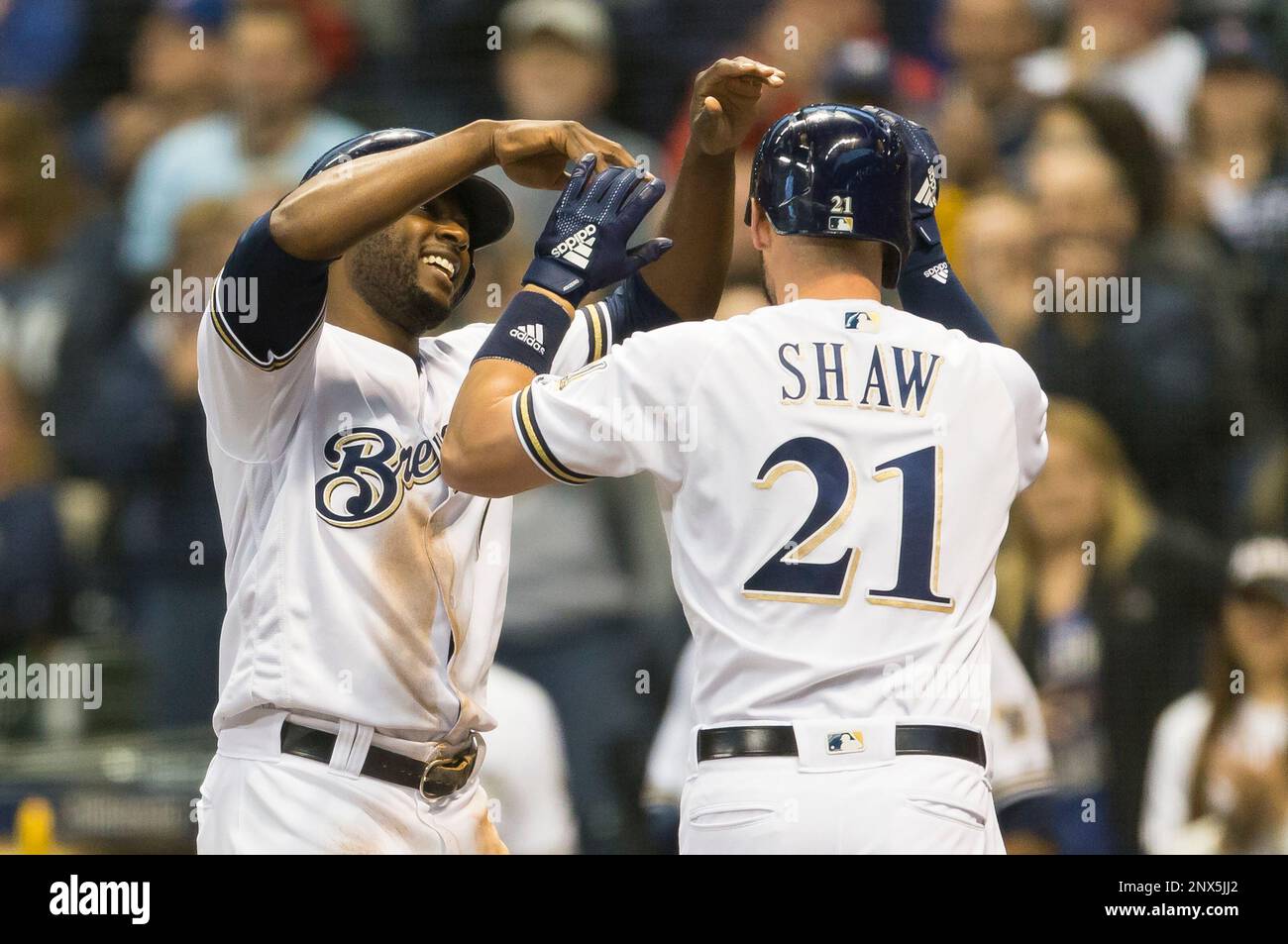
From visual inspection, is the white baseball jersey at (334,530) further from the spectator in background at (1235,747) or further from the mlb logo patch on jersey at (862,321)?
the spectator in background at (1235,747)

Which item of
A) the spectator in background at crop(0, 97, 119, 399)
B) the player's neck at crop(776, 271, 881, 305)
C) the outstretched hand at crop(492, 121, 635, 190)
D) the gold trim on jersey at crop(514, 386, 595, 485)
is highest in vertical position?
the spectator in background at crop(0, 97, 119, 399)

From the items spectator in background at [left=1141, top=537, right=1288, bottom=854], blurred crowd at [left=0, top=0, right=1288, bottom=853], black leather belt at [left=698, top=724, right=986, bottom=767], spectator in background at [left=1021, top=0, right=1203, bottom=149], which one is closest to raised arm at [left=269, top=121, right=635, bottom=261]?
black leather belt at [left=698, top=724, right=986, bottom=767]

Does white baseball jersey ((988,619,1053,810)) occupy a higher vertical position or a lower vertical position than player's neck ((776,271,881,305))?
lower

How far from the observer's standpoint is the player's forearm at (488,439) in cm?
266

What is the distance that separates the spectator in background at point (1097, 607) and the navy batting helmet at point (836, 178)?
2184 mm

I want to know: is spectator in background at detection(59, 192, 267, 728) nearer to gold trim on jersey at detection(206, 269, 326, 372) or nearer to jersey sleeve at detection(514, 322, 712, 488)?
gold trim on jersey at detection(206, 269, 326, 372)

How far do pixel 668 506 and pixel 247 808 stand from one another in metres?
0.86

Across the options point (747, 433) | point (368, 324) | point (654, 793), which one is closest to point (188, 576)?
point (654, 793)

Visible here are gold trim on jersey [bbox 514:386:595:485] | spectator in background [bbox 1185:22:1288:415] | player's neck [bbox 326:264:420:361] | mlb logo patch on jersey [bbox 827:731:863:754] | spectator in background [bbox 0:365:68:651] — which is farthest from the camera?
spectator in background [bbox 0:365:68:651]

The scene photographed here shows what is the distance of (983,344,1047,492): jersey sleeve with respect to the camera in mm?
2752

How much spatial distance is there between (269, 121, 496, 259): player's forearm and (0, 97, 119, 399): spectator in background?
306 cm

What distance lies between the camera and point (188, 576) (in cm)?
518

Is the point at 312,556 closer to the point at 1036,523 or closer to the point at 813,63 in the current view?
the point at 1036,523

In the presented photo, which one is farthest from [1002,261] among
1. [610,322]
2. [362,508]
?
[362,508]
